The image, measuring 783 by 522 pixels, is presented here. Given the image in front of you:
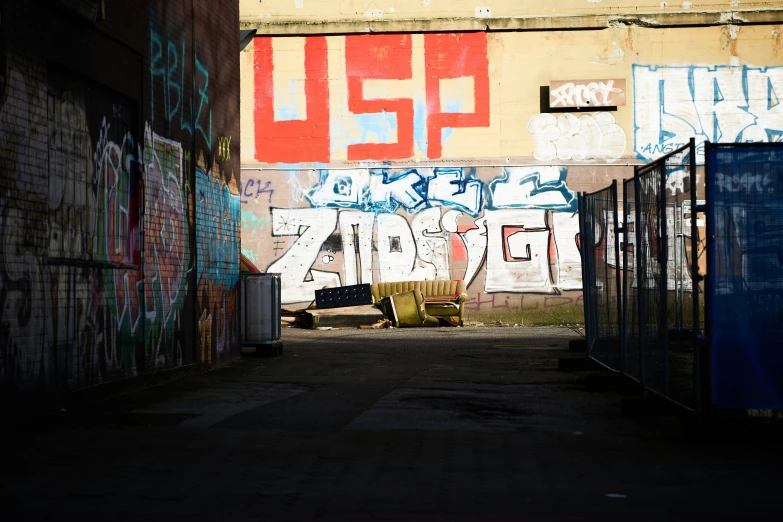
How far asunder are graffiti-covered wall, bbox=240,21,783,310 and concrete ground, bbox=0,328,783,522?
629 inches

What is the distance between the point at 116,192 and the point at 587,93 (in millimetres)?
18441

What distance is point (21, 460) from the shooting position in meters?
6.70

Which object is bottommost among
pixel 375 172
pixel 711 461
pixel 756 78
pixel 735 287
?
pixel 711 461

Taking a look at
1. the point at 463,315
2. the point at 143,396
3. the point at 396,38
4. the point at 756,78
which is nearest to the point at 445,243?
the point at 463,315

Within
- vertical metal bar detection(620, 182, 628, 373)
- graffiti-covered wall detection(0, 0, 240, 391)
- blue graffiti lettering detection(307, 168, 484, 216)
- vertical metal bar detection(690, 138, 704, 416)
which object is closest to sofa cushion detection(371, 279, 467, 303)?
blue graffiti lettering detection(307, 168, 484, 216)

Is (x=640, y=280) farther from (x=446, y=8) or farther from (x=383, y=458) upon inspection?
(x=446, y=8)

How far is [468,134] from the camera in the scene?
27.6 meters

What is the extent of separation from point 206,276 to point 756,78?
18.6m

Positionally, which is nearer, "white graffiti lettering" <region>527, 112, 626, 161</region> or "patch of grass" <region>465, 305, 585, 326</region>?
"white graffiti lettering" <region>527, 112, 626, 161</region>

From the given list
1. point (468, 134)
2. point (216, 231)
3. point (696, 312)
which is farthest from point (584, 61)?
point (696, 312)

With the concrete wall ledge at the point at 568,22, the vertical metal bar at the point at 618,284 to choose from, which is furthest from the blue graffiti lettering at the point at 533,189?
the vertical metal bar at the point at 618,284

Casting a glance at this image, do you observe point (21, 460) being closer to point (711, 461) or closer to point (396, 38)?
point (711, 461)

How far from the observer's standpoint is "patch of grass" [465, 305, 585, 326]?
90.3ft

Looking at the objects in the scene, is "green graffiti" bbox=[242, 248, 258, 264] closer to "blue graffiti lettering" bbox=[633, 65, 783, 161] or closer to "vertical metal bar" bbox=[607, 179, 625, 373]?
"blue graffiti lettering" bbox=[633, 65, 783, 161]
